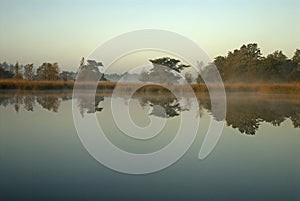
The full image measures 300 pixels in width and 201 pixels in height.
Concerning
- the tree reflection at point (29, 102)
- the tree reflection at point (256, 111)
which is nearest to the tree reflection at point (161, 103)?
the tree reflection at point (256, 111)

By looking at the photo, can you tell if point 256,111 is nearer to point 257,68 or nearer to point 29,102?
point 257,68

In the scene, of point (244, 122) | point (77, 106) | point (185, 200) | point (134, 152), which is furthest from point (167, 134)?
point (244, 122)

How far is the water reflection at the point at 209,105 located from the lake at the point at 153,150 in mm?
25

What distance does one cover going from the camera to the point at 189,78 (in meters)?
4.47

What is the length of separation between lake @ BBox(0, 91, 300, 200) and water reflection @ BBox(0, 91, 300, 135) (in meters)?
0.03

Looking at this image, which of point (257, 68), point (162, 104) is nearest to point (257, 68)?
point (257, 68)

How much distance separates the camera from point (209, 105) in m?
5.05

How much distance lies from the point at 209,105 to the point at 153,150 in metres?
1.71

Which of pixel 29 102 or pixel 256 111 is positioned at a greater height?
pixel 29 102

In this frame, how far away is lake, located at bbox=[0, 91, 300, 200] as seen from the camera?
2.72 m

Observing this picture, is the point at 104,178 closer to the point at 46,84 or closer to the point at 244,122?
the point at 244,122

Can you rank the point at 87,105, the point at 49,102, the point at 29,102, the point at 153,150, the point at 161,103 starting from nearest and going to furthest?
1. the point at 153,150
2. the point at 87,105
3. the point at 161,103
4. the point at 49,102
5. the point at 29,102

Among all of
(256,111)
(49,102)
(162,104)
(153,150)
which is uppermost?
(49,102)

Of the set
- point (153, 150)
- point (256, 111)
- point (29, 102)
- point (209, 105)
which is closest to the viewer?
point (153, 150)
